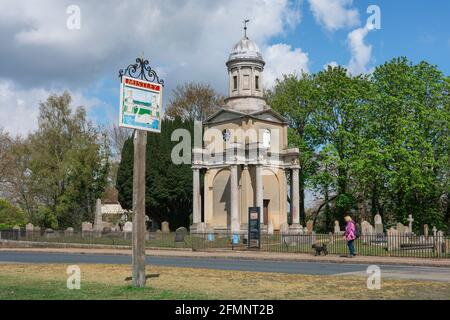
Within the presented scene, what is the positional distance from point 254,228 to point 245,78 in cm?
2289

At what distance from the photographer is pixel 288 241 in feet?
111

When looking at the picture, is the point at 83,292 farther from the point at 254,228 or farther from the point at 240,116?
the point at 240,116

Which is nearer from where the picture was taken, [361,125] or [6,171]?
[361,125]

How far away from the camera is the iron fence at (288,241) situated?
28.4m

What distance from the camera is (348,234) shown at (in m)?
25.3

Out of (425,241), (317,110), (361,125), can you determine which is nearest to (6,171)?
(317,110)

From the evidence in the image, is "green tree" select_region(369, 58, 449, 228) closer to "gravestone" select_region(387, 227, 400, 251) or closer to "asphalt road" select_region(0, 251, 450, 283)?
"gravestone" select_region(387, 227, 400, 251)

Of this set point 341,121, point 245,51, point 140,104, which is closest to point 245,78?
point 245,51

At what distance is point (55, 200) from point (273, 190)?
74.5ft

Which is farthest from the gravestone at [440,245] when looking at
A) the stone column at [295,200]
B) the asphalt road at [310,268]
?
the stone column at [295,200]

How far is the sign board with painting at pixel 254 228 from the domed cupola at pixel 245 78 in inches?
792

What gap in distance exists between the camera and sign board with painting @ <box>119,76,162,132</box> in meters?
13.4

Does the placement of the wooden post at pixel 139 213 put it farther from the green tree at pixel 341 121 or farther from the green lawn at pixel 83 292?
the green tree at pixel 341 121
